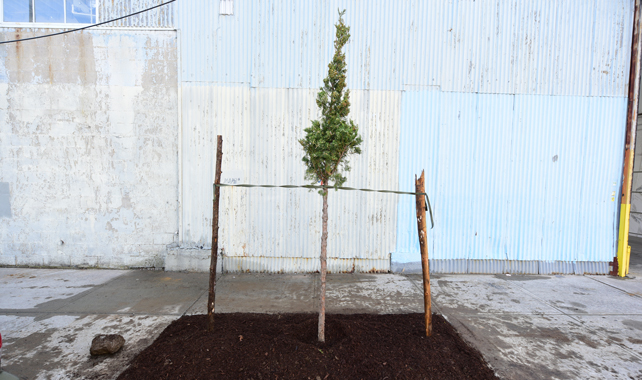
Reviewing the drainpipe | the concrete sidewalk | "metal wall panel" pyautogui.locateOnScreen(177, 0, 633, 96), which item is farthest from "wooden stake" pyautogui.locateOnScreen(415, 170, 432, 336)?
the drainpipe

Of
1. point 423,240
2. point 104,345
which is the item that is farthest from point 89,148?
point 423,240

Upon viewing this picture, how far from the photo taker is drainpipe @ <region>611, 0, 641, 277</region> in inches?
247

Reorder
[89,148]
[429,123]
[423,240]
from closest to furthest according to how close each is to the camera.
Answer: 1. [423,240]
2. [429,123]
3. [89,148]

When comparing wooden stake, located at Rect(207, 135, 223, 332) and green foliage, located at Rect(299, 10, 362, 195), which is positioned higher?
green foliage, located at Rect(299, 10, 362, 195)

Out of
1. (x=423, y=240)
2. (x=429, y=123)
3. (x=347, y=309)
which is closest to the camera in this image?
(x=423, y=240)

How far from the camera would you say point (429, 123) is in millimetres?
6441

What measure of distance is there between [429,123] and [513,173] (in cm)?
215

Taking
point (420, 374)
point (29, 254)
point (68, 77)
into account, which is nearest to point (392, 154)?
point (420, 374)

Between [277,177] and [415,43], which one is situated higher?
[415,43]

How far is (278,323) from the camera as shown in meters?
3.96

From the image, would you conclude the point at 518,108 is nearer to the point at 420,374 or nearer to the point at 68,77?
the point at 420,374

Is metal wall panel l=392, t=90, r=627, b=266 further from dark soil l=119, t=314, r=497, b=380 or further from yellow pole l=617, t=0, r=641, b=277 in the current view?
dark soil l=119, t=314, r=497, b=380

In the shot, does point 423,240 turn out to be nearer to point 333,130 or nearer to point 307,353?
point 333,130

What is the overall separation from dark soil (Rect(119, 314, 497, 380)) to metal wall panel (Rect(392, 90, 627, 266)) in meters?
3.09
